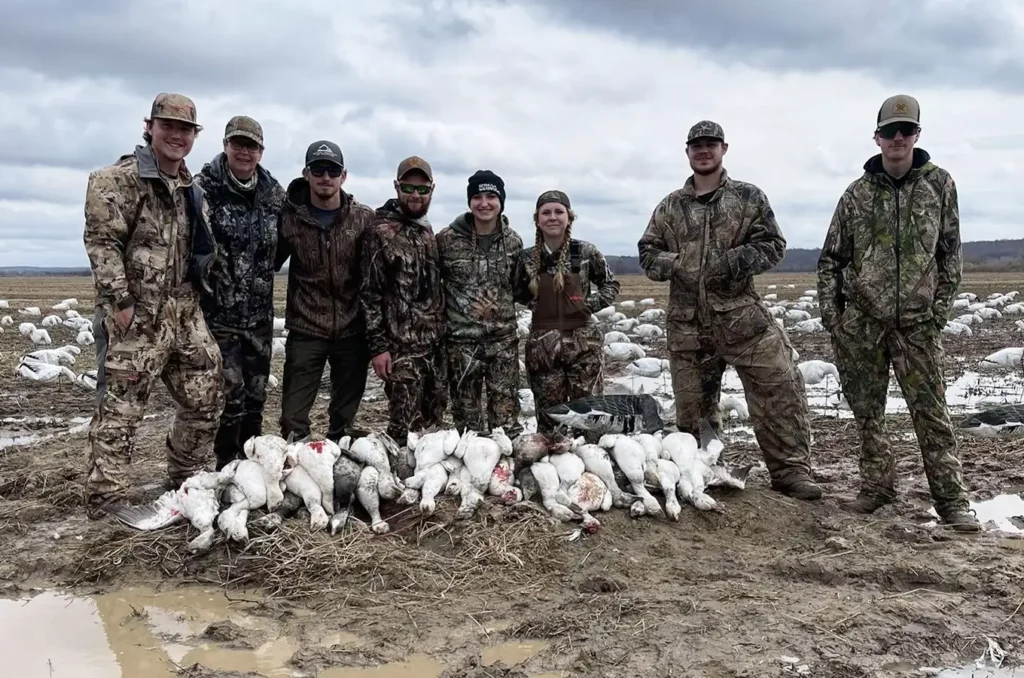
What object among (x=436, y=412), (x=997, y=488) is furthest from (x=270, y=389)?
(x=997, y=488)

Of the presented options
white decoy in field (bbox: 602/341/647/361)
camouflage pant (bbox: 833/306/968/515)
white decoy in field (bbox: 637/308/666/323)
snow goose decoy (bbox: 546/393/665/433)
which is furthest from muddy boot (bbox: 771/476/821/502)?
white decoy in field (bbox: 637/308/666/323)

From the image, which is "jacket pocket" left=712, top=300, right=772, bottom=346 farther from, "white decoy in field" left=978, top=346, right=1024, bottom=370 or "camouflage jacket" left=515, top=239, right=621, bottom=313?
"white decoy in field" left=978, top=346, right=1024, bottom=370

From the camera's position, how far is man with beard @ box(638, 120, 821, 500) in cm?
548

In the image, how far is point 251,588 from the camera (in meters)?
4.25

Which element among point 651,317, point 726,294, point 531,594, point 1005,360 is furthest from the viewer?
point 651,317

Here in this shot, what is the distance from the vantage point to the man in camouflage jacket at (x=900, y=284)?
5.05 m

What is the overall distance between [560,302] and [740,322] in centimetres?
120

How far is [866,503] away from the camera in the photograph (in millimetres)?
5457

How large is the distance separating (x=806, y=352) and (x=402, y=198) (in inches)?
404

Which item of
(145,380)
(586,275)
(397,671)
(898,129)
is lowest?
(397,671)

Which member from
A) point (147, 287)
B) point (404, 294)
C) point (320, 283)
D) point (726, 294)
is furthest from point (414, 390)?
point (726, 294)

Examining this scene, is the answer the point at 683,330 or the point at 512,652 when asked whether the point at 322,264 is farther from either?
the point at 512,652

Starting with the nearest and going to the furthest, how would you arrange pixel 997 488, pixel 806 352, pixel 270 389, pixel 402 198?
1. pixel 402 198
2. pixel 997 488
3. pixel 270 389
4. pixel 806 352

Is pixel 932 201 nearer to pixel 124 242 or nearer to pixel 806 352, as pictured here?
pixel 124 242
